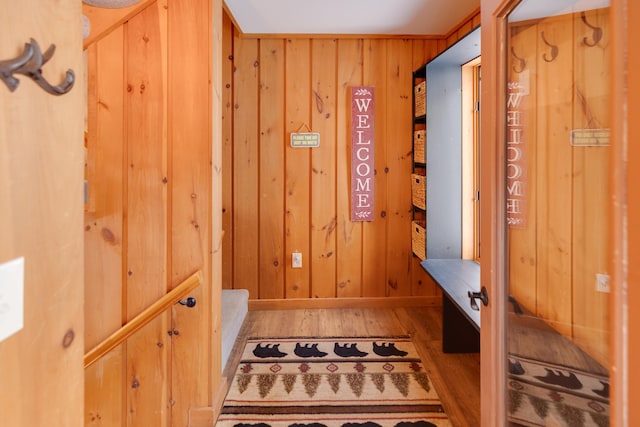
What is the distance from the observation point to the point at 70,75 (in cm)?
76

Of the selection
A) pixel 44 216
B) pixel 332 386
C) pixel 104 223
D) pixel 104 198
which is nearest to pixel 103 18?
pixel 104 198

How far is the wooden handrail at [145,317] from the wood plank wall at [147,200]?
8 cm

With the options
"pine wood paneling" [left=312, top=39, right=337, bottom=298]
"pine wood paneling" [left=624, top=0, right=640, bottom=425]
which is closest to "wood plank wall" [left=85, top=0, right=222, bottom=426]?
"pine wood paneling" [left=624, top=0, right=640, bottom=425]

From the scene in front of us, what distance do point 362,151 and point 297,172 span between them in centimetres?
60

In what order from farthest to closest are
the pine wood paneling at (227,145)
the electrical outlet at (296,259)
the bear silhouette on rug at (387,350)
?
the electrical outlet at (296,259) < the pine wood paneling at (227,145) < the bear silhouette on rug at (387,350)

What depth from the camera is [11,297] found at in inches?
24.6

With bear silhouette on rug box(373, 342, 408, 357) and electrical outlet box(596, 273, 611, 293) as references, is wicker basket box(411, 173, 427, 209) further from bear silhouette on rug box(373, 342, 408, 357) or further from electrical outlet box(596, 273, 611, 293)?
electrical outlet box(596, 273, 611, 293)

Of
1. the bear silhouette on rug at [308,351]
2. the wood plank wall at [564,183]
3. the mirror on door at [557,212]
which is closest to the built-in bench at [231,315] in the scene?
the bear silhouette on rug at [308,351]

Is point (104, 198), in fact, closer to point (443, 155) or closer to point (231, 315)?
point (231, 315)

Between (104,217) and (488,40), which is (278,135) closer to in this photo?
(104,217)

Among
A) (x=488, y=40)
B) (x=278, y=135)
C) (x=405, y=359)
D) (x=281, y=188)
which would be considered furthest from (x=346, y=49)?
(x=405, y=359)

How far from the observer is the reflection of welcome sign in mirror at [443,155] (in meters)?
3.30

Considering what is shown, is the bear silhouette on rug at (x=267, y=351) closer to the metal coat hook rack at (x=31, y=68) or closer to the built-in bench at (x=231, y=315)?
the built-in bench at (x=231, y=315)

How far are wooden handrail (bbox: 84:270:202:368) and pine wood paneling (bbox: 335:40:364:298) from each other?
1.89 metres
